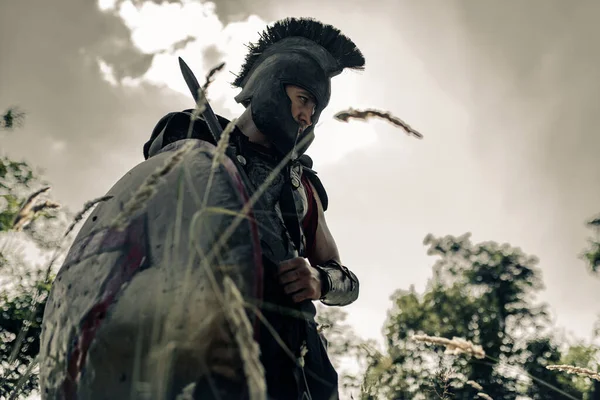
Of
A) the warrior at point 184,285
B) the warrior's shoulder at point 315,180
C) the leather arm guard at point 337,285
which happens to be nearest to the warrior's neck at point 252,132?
the warrior at point 184,285

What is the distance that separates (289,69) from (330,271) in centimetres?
108

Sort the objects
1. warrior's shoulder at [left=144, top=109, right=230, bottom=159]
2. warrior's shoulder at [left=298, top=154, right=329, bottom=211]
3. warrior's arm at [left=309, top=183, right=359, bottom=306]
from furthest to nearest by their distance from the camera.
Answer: warrior's shoulder at [left=298, top=154, right=329, bottom=211] → warrior's arm at [left=309, top=183, right=359, bottom=306] → warrior's shoulder at [left=144, top=109, right=230, bottom=159]

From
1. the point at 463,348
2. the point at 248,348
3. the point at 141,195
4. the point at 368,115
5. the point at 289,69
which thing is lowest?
the point at 248,348

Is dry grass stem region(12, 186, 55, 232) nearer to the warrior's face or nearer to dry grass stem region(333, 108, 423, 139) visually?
dry grass stem region(333, 108, 423, 139)

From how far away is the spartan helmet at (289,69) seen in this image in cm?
241

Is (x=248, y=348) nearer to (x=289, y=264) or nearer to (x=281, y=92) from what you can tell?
(x=289, y=264)

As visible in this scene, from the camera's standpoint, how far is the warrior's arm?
6.50 ft

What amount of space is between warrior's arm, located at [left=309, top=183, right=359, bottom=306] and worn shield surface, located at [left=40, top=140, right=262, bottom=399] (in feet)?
2.41

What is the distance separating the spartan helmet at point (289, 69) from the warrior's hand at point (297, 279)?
2.47ft

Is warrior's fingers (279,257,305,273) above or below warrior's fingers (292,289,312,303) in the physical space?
above

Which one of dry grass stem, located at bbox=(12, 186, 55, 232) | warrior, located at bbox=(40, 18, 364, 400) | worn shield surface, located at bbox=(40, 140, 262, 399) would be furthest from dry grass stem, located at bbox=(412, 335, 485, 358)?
dry grass stem, located at bbox=(12, 186, 55, 232)

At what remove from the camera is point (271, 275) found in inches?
64.8

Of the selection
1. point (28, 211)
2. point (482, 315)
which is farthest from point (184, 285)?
point (482, 315)

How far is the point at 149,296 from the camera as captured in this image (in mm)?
1178
